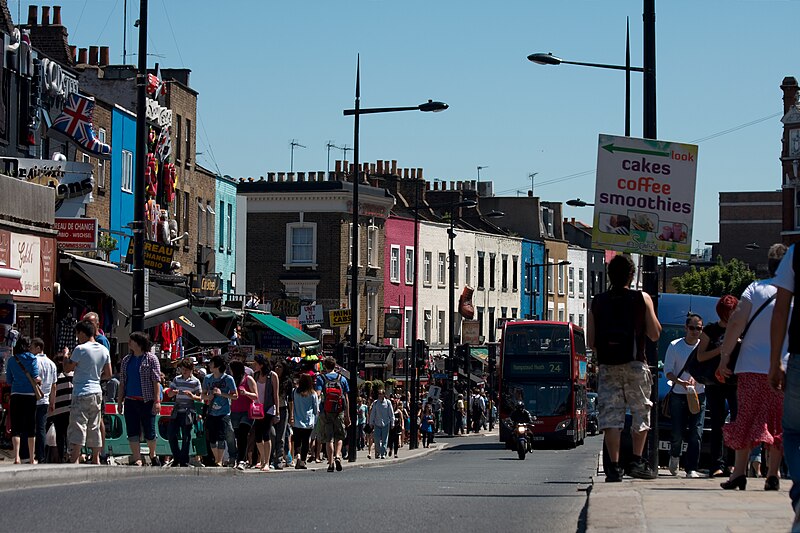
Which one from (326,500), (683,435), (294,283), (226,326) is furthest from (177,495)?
(294,283)

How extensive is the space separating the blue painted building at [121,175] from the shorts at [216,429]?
18157 millimetres

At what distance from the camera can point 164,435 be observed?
21641 mm

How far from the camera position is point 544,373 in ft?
158

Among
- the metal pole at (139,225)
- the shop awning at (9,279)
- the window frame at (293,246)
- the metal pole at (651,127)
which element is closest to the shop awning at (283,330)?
the shop awning at (9,279)

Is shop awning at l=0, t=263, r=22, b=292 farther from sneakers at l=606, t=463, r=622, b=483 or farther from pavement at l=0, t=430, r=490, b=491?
sneakers at l=606, t=463, r=622, b=483

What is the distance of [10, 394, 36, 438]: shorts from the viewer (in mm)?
17500

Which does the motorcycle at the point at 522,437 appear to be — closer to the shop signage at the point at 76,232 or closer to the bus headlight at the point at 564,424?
the bus headlight at the point at 564,424

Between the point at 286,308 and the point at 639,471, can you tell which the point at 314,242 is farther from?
the point at 639,471

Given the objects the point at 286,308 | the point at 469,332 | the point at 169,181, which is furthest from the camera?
the point at 469,332

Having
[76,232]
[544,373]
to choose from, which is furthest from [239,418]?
[544,373]

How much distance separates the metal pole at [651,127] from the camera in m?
14.8

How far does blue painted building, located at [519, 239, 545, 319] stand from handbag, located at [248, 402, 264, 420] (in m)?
66.4

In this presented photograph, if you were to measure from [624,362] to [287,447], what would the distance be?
13.3 metres

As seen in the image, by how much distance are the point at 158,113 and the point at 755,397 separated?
30798 mm
